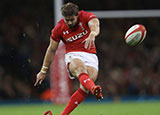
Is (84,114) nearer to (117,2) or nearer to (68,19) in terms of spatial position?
(68,19)

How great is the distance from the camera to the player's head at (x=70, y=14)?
5406mm

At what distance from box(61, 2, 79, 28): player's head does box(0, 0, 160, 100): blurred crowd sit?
7241 mm

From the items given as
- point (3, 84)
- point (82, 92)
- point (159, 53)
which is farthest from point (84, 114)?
point (159, 53)

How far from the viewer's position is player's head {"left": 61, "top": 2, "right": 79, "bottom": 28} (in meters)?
5.41

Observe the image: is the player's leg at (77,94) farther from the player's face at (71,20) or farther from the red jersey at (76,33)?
the player's face at (71,20)

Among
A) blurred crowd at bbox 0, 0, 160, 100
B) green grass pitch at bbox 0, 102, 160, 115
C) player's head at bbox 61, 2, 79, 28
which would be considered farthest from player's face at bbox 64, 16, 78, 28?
blurred crowd at bbox 0, 0, 160, 100

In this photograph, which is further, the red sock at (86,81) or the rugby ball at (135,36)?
the rugby ball at (135,36)

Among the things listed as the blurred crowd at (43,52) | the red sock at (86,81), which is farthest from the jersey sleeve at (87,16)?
the blurred crowd at (43,52)

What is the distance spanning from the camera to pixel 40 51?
531 inches

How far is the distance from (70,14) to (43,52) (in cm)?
801

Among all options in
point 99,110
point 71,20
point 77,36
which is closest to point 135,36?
point 77,36

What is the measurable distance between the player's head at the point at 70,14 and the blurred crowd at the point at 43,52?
7.24 meters

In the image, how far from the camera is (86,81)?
17.2 feet

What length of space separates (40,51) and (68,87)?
8.84 feet
